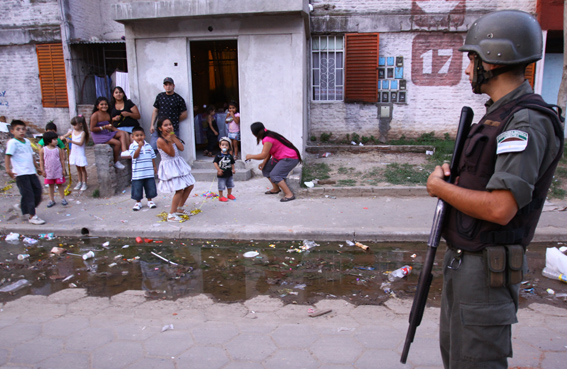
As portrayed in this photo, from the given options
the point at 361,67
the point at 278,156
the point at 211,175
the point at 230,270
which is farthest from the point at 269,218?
the point at 361,67

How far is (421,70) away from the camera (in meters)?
11.4

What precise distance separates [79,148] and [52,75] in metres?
6.62

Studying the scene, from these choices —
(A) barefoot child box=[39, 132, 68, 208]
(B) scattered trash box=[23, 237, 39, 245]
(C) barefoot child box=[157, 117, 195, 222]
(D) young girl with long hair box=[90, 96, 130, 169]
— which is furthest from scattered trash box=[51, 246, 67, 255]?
(D) young girl with long hair box=[90, 96, 130, 169]

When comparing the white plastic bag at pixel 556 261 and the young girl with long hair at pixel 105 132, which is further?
the young girl with long hair at pixel 105 132

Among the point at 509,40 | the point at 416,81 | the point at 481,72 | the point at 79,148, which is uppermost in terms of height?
the point at 416,81

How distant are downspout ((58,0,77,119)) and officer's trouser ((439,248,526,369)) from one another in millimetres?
13981

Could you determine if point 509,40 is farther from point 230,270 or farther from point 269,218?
point 269,218

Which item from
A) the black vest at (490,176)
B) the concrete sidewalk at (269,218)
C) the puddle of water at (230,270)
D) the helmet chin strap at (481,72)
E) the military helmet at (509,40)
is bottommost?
the puddle of water at (230,270)

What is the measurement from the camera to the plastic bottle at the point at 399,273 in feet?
15.3

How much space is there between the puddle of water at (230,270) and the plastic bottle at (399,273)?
2.6 inches

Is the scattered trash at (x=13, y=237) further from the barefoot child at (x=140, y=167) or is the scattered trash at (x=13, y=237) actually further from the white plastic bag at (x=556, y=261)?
the white plastic bag at (x=556, y=261)

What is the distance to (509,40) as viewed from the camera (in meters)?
1.91

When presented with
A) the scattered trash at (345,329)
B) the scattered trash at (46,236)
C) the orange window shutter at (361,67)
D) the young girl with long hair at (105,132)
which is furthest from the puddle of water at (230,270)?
the orange window shutter at (361,67)

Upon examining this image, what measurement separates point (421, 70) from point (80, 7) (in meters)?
10.9
